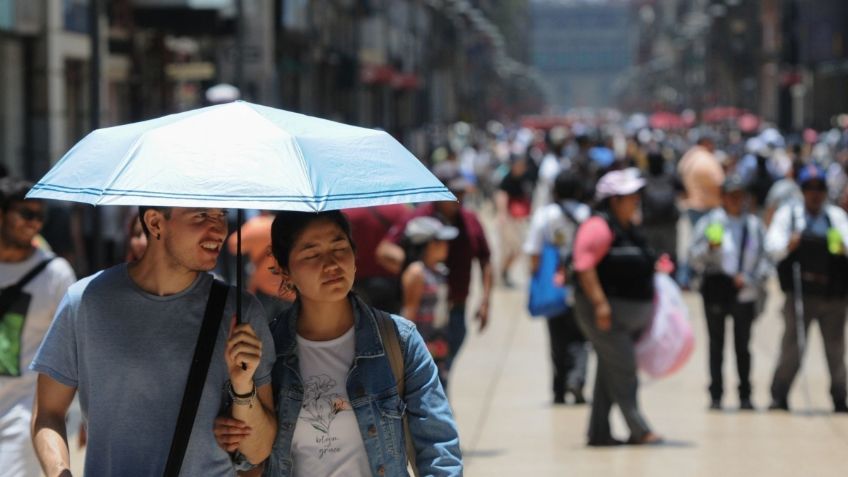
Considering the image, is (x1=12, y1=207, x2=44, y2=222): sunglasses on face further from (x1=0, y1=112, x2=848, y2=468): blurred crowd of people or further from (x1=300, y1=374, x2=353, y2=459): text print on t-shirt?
(x1=300, y1=374, x2=353, y2=459): text print on t-shirt

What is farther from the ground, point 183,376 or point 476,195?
point 183,376

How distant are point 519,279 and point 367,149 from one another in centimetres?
2019

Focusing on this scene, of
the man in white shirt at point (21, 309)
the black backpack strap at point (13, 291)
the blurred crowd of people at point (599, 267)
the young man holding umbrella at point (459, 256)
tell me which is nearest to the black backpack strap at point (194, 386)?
the man in white shirt at point (21, 309)

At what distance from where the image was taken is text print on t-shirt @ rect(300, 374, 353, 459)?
14.6 feet

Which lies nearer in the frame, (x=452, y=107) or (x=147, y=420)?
(x=147, y=420)

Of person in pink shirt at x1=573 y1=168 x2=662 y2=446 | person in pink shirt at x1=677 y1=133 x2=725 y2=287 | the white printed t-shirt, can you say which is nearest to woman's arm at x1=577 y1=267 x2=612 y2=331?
person in pink shirt at x1=573 y1=168 x2=662 y2=446

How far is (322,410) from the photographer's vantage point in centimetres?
445

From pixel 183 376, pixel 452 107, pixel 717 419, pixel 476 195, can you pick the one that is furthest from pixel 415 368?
pixel 452 107

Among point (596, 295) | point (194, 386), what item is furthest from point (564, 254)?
point (194, 386)

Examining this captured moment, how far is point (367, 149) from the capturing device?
442 cm

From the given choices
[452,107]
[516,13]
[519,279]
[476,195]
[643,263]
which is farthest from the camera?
[516,13]

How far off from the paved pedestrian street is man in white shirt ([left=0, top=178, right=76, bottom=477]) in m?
3.85

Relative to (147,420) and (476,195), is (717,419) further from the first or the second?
(476,195)

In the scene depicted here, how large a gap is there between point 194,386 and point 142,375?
12cm
